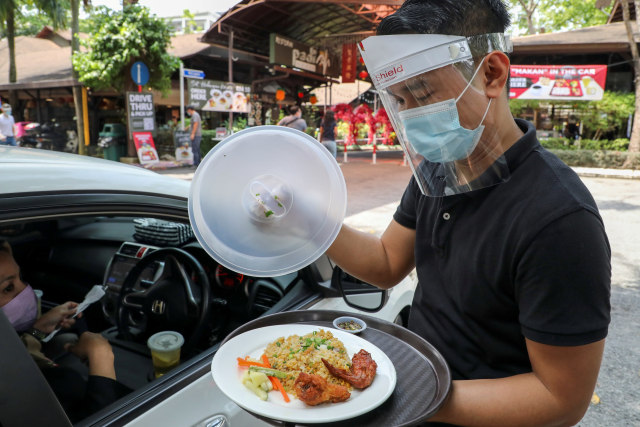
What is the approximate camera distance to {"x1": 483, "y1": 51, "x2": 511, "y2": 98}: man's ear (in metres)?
1.10

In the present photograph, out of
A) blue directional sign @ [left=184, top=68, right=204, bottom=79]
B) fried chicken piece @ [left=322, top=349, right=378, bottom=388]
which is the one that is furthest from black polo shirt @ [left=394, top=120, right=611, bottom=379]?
blue directional sign @ [left=184, top=68, right=204, bottom=79]

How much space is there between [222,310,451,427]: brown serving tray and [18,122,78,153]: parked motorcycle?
1842 cm

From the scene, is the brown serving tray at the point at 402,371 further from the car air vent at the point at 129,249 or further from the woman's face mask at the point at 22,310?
the car air vent at the point at 129,249

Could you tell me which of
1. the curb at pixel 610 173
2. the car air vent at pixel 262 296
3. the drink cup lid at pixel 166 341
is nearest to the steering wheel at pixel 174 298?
the drink cup lid at pixel 166 341

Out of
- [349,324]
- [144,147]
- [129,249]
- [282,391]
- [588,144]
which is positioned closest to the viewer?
[282,391]

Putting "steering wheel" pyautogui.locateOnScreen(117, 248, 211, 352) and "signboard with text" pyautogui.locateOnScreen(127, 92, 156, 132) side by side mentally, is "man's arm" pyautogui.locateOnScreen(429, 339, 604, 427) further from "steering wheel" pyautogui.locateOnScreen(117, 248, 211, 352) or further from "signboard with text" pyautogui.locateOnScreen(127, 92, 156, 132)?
"signboard with text" pyautogui.locateOnScreen(127, 92, 156, 132)

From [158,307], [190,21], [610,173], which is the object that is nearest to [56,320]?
[158,307]

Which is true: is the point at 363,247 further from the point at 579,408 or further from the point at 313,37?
the point at 313,37

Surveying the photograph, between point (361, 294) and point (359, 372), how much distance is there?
115 cm

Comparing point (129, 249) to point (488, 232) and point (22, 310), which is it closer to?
point (22, 310)

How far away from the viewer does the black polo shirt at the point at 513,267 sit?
2.99 ft

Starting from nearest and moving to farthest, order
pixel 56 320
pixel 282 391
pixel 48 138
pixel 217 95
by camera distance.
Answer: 1. pixel 282 391
2. pixel 56 320
3. pixel 217 95
4. pixel 48 138

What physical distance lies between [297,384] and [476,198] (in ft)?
2.13

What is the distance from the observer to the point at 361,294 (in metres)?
2.28
